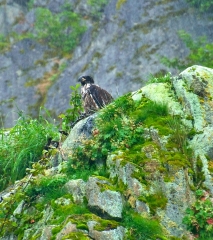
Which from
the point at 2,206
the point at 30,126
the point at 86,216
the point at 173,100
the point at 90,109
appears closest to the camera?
the point at 86,216

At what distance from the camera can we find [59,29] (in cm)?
3294

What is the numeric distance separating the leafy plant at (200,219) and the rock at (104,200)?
0.88m

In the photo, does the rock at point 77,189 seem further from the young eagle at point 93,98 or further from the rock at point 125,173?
the young eagle at point 93,98

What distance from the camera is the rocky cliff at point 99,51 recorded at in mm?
27453

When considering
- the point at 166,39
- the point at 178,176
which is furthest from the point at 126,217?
the point at 166,39

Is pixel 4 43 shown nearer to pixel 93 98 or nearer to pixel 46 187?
pixel 93 98

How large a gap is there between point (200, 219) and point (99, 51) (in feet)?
78.8

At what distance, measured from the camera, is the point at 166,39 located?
2781 centimetres

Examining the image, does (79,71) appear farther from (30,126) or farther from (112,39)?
(30,126)

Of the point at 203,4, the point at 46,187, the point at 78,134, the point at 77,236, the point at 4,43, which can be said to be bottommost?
the point at 77,236

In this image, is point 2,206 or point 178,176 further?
point 2,206

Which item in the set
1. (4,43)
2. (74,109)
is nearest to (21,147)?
(74,109)

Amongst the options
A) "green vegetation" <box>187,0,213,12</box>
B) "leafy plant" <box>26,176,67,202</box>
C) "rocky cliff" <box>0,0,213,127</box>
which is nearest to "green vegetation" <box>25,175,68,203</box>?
"leafy plant" <box>26,176,67,202</box>

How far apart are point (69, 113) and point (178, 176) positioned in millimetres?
3483
